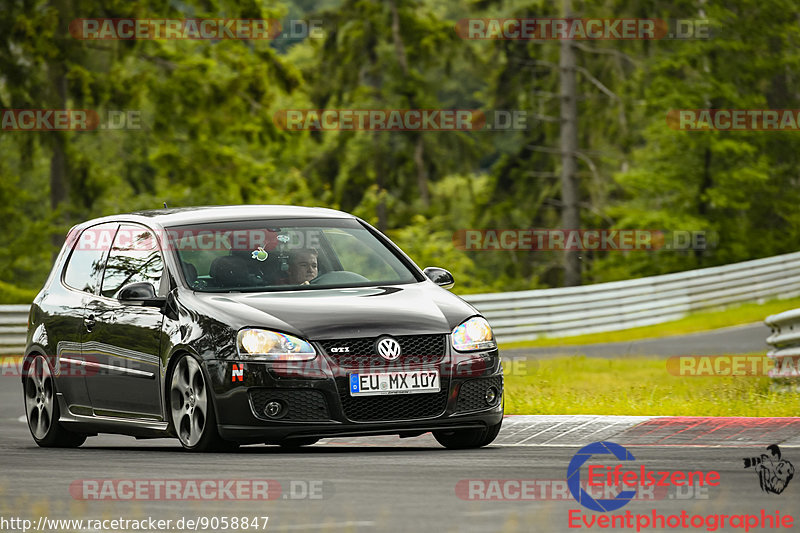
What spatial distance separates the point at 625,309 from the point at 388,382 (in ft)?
74.9

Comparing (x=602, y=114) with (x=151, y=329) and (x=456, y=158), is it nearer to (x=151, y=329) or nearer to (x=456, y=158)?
(x=456, y=158)

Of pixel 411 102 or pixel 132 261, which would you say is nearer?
pixel 132 261

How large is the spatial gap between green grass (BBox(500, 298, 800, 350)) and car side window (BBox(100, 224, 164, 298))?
711 inches

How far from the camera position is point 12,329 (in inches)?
1033

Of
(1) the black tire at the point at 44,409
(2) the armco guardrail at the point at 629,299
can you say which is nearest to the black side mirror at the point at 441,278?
(1) the black tire at the point at 44,409

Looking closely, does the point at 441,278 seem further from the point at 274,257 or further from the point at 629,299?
the point at 629,299

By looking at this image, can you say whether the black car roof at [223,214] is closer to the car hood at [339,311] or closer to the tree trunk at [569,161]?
the car hood at [339,311]

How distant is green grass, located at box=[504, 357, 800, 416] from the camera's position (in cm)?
1270

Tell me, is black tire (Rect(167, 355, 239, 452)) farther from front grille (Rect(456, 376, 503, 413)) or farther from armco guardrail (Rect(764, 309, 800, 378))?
armco guardrail (Rect(764, 309, 800, 378))

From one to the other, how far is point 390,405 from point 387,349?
1.13 feet

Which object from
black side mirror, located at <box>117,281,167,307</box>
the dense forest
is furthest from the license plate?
the dense forest

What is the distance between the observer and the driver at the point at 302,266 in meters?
10.8

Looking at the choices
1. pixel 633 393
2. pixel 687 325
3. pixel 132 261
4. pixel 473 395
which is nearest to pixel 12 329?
pixel 687 325

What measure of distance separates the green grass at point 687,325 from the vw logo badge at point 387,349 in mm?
19510
